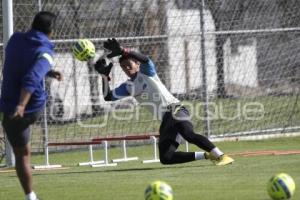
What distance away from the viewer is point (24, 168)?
9688 millimetres

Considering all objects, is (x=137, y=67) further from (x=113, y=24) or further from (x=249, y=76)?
(x=249, y=76)

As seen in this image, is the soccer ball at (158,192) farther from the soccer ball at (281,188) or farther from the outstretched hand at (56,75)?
the outstretched hand at (56,75)

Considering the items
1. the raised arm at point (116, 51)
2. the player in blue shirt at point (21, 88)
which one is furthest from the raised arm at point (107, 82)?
the player in blue shirt at point (21, 88)

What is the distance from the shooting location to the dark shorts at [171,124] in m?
13.2

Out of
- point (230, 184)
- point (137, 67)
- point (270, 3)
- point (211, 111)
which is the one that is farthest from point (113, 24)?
point (230, 184)

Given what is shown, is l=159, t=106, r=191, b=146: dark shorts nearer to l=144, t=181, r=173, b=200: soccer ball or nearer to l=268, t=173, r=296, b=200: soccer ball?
l=268, t=173, r=296, b=200: soccer ball

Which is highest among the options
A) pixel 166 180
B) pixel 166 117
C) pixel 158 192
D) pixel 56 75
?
pixel 56 75

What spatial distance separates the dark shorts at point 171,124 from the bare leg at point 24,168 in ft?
12.6

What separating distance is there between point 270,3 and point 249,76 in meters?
1.87

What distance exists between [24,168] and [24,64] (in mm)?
1152

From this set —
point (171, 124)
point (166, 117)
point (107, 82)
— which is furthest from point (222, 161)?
point (107, 82)

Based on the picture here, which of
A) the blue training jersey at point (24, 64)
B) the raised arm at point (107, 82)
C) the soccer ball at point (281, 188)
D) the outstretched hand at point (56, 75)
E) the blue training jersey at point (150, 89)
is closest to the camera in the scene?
the soccer ball at point (281, 188)

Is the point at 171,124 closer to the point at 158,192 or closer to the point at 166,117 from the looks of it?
the point at 166,117

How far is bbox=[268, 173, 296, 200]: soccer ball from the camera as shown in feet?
30.1
